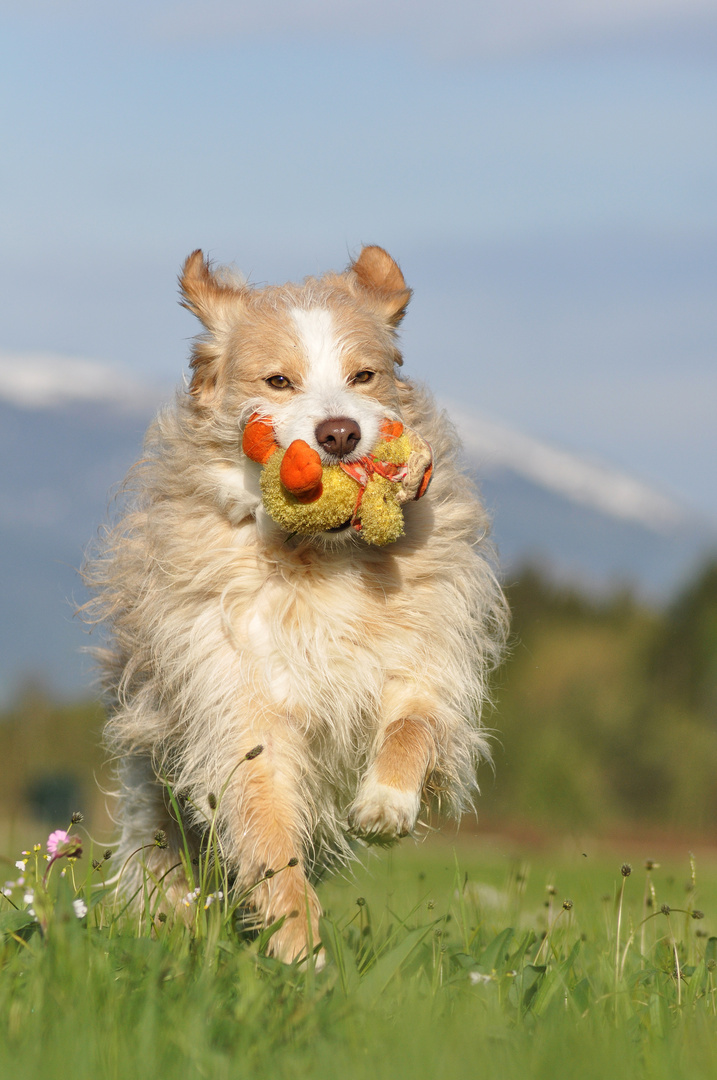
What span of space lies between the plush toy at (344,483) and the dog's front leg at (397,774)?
617 mm

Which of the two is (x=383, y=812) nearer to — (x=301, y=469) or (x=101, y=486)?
(x=301, y=469)

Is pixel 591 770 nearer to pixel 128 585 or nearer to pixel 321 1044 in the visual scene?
pixel 128 585

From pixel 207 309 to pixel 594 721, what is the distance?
75.7ft

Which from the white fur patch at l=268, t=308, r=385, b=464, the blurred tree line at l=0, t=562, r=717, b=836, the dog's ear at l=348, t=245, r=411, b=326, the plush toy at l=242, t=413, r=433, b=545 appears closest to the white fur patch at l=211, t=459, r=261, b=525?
the plush toy at l=242, t=413, r=433, b=545

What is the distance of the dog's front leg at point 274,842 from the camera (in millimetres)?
3580

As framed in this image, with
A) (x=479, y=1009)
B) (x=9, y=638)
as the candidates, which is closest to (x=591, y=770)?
(x=479, y=1009)

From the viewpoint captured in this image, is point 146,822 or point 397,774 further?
point 146,822

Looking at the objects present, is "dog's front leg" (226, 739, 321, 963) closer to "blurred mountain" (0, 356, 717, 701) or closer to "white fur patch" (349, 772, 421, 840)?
"white fur patch" (349, 772, 421, 840)

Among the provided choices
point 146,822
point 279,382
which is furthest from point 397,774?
point 146,822

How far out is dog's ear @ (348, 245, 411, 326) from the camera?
488 cm

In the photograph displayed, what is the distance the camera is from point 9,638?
47.3m

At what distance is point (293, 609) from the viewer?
430cm

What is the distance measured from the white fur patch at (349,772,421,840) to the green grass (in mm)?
267

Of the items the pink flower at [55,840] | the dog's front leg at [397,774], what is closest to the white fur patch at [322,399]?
the dog's front leg at [397,774]
